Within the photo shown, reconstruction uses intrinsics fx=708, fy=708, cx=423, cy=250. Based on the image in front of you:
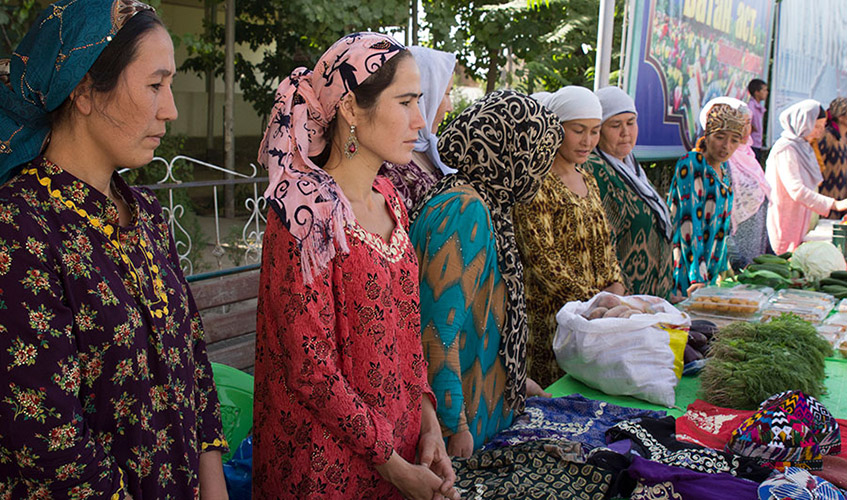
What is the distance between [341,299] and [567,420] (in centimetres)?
103

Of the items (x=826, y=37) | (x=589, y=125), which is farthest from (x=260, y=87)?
(x=826, y=37)

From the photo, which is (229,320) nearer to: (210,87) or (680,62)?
(680,62)

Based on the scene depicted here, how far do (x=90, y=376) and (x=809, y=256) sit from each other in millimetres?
4398

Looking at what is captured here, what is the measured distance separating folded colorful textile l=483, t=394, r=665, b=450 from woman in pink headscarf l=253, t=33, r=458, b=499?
17.6 inches

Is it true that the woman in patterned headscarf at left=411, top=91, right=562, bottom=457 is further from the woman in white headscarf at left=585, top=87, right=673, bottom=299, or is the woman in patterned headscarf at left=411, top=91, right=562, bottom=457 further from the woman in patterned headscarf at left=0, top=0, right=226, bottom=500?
the woman in white headscarf at left=585, top=87, right=673, bottom=299

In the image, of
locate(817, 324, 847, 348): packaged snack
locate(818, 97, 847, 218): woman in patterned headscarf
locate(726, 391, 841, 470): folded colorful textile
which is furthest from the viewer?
locate(818, 97, 847, 218): woman in patterned headscarf

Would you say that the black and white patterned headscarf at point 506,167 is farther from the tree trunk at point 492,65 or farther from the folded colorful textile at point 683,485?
the tree trunk at point 492,65

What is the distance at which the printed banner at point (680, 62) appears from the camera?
4.71 m

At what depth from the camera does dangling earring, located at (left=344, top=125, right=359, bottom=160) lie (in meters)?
1.52

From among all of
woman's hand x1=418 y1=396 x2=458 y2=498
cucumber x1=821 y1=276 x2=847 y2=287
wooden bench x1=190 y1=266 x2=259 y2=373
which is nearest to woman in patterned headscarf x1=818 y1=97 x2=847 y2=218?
cucumber x1=821 y1=276 x2=847 y2=287

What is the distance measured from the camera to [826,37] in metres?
10.5

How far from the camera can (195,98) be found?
9172 millimetres

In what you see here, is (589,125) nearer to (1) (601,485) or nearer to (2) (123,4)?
(1) (601,485)

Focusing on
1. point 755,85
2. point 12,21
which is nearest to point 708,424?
point 12,21
